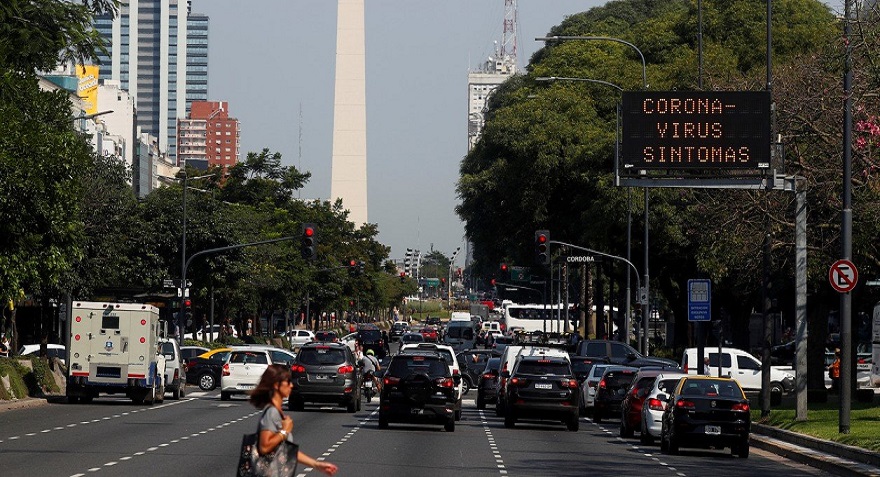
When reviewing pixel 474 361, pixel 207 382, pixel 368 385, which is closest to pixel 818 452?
pixel 368 385

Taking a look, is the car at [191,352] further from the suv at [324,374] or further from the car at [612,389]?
the car at [612,389]

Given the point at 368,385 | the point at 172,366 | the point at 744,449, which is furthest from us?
the point at 368,385

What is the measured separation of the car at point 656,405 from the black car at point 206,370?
25.8 metres

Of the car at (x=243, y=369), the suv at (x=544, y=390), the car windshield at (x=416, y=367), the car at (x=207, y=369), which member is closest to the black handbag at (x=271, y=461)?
the car windshield at (x=416, y=367)

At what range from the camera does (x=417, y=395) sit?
3312 centimetres

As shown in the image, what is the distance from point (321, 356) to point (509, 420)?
608cm

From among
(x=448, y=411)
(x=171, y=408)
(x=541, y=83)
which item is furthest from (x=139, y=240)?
(x=448, y=411)

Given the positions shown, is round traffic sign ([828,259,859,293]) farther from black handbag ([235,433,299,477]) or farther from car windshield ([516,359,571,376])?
black handbag ([235,433,299,477])

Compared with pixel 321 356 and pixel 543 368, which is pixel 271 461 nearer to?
pixel 543 368

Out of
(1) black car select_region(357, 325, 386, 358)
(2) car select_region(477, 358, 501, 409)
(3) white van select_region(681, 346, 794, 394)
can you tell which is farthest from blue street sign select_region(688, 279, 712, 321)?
(1) black car select_region(357, 325, 386, 358)

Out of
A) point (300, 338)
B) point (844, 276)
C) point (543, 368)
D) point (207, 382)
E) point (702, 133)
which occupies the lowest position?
point (207, 382)

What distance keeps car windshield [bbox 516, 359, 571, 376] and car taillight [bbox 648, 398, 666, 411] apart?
392 cm

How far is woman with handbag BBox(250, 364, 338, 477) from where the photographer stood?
11.7 m

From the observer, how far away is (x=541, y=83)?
80562mm
